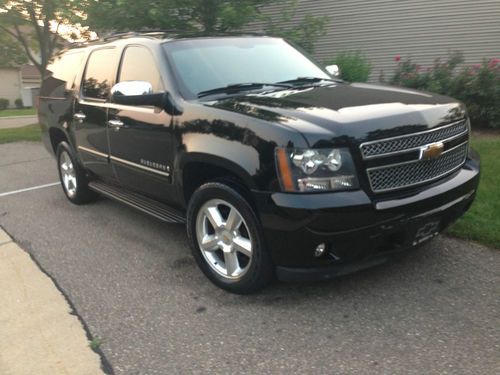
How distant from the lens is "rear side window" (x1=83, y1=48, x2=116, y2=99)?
5016 millimetres

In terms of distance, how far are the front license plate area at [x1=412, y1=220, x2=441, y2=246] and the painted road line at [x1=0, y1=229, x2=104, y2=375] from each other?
2.13m

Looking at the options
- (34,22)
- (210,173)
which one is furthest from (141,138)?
(34,22)

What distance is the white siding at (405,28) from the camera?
390 inches

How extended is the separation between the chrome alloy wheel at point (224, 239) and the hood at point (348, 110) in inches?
28.6

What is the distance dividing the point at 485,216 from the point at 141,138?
3184 millimetres

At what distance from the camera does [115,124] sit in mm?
4734

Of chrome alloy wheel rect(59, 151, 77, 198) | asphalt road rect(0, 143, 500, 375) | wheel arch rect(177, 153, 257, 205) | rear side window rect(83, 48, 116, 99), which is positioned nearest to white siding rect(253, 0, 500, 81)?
chrome alloy wheel rect(59, 151, 77, 198)

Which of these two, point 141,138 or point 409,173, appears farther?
point 141,138

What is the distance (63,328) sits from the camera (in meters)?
3.39

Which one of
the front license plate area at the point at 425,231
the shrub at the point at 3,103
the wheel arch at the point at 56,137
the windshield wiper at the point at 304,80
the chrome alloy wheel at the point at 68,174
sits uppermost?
the windshield wiper at the point at 304,80

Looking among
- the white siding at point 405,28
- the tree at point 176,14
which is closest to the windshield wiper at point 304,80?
the tree at point 176,14

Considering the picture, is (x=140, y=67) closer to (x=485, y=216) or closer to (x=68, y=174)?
(x=68, y=174)

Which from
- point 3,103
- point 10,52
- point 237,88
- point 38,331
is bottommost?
point 3,103

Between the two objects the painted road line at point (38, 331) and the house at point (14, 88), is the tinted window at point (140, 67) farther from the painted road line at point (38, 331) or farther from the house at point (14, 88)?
the house at point (14, 88)
